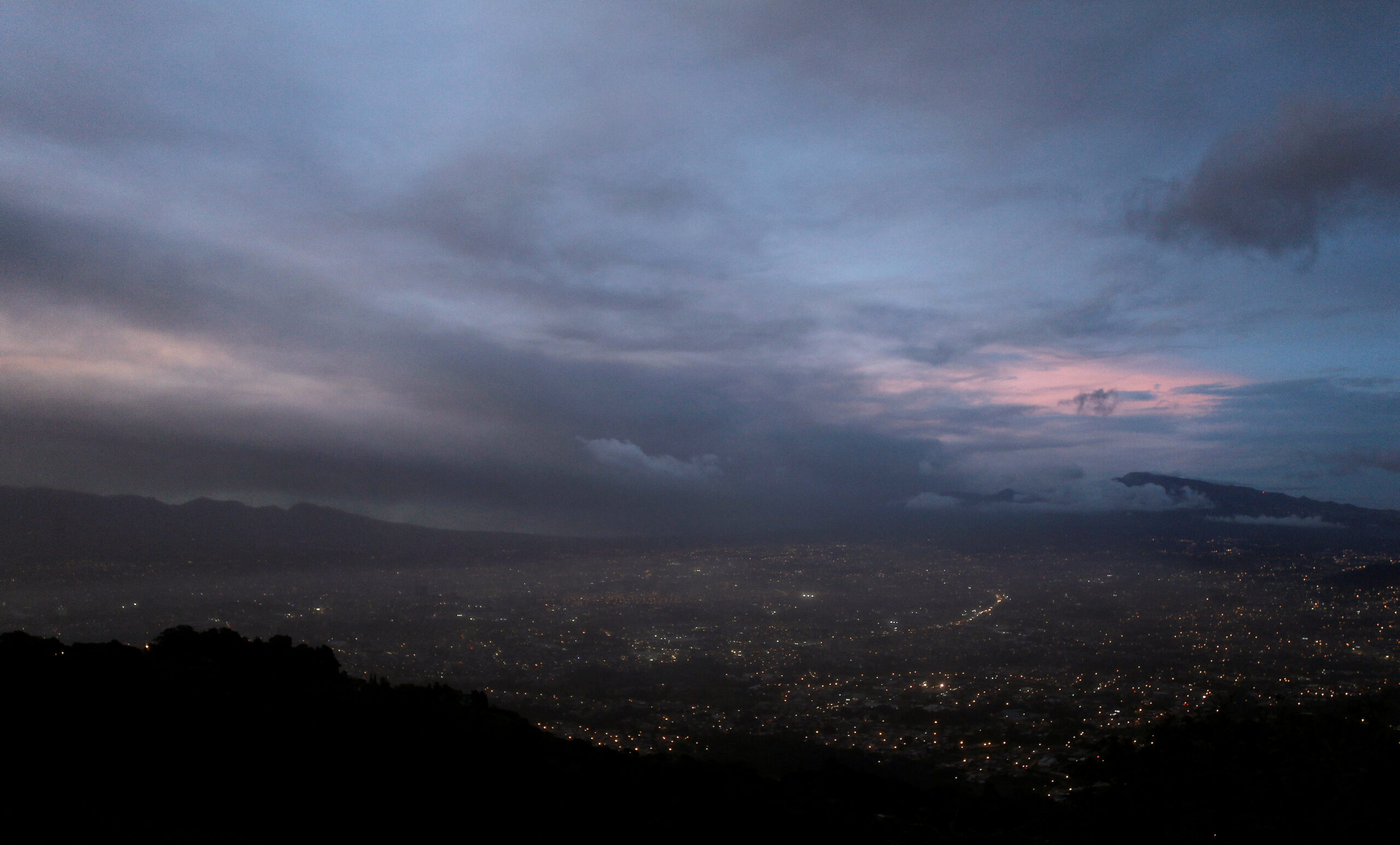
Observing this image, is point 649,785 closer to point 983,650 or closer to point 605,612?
point 983,650

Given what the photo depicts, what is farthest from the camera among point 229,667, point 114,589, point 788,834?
point 114,589

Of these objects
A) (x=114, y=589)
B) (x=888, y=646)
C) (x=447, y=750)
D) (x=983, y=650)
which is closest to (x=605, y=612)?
(x=888, y=646)

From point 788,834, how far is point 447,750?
12.5 metres

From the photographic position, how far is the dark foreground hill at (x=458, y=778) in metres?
17.0

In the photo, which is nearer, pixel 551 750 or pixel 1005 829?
pixel 1005 829

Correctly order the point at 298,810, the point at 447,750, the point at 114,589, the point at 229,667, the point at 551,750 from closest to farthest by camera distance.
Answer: the point at 298,810
the point at 447,750
the point at 551,750
the point at 229,667
the point at 114,589

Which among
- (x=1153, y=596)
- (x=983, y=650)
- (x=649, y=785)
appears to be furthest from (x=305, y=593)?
(x=1153, y=596)

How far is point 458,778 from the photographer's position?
2256 centimetres

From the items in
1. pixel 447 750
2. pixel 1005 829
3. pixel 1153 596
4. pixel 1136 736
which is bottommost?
pixel 1153 596

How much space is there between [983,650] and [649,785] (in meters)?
109

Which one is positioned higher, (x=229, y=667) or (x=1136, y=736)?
(x=229, y=667)

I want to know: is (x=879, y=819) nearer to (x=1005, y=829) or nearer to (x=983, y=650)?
(x=1005, y=829)

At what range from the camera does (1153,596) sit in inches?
7106

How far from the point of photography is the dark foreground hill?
17047 mm
